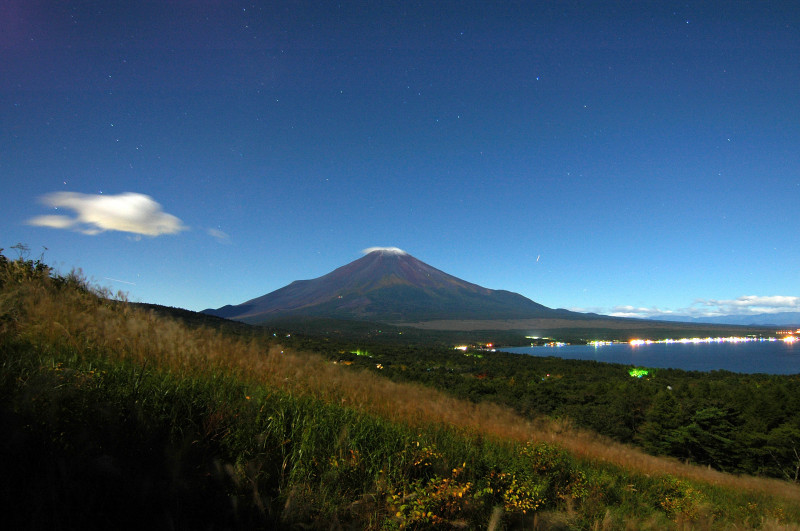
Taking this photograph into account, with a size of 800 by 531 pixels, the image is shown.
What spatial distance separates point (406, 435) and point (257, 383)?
1.96 metres

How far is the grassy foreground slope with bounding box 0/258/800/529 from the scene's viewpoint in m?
2.32

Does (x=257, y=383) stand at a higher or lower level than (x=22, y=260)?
lower

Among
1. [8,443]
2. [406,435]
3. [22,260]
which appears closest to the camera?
[8,443]

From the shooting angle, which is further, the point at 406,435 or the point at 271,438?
the point at 406,435

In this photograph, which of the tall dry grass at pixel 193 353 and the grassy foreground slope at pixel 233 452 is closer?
the grassy foreground slope at pixel 233 452

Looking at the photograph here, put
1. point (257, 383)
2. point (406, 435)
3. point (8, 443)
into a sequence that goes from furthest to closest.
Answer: point (257, 383) < point (406, 435) < point (8, 443)

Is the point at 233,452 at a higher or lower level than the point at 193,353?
lower

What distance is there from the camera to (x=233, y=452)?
3.17 metres

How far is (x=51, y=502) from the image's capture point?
6.68 ft

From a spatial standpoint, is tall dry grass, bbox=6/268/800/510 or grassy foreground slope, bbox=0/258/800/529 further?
tall dry grass, bbox=6/268/800/510

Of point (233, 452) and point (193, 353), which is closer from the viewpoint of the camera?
point (233, 452)

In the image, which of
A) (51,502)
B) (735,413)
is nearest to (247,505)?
(51,502)

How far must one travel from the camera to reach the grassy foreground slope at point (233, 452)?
2.32 meters

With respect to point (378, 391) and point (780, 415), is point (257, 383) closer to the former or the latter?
point (378, 391)
